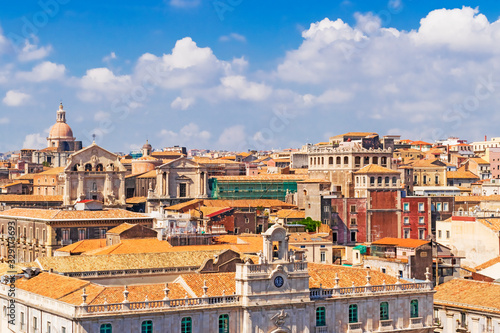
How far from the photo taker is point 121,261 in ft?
197

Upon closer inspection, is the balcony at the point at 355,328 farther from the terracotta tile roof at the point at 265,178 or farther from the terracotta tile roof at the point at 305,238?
the terracotta tile roof at the point at 265,178

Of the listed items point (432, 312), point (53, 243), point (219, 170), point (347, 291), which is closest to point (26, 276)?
point (347, 291)

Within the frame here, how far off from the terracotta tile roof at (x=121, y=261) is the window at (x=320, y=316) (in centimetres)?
1069

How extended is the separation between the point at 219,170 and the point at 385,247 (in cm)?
7100

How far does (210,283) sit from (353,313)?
320 inches

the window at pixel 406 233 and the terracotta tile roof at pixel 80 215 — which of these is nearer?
the terracotta tile roof at pixel 80 215

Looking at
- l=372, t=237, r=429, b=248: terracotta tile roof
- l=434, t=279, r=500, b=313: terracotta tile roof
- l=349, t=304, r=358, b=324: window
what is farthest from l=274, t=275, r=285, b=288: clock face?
l=372, t=237, r=429, b=248: terracotta tile roof

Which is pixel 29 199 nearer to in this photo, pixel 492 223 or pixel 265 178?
pixel 265 178

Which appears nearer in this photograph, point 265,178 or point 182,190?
point 182,190

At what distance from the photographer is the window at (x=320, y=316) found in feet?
174

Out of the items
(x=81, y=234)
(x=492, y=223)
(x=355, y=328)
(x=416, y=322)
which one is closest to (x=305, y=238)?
(x=492, y=223)

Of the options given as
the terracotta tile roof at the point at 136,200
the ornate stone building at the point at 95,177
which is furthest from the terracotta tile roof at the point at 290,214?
the terracotta tile roof at the point at 136,200

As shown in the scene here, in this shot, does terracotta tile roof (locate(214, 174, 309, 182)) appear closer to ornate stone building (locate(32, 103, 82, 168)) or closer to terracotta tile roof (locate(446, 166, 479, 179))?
terracotta tile roof (locate(446, 166, 479, 179))

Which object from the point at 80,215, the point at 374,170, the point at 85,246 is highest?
the point at 374,170
